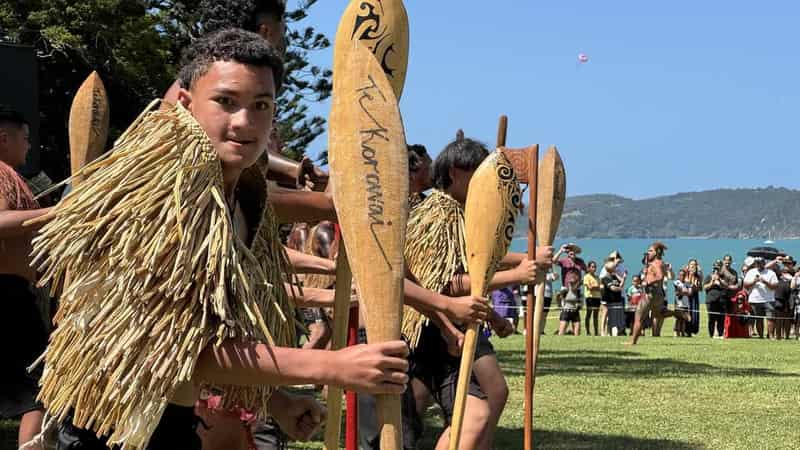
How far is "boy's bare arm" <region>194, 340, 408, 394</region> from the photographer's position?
2.37 m

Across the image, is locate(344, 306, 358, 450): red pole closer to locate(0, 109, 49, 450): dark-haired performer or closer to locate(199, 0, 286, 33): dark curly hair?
locate(199, 0, 286, 33): dark curly hair

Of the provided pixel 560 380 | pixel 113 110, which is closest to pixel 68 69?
pixel 113 110

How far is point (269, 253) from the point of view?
10.1 feet

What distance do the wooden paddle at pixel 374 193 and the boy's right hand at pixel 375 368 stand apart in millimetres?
30

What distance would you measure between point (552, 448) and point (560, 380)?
4943 mm

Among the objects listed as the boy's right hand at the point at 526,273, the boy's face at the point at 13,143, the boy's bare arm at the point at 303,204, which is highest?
the boy's face at the point at 13,143

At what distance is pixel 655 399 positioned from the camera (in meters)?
11.6

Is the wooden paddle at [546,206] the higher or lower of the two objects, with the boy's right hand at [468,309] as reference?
higher

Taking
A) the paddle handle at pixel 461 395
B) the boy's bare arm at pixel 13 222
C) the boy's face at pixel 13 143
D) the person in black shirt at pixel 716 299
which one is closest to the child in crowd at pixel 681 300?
the person in black shirt at pixel 716 299

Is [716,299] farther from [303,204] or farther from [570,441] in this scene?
[303,204]

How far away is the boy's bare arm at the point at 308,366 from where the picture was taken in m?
2.37

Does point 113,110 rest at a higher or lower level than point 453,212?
higher

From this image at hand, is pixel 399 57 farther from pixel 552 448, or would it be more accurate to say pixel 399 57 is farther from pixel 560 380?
pixel 560 380

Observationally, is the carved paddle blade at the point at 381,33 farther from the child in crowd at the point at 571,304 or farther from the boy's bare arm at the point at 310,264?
the child in crowd at the point at 571,304
